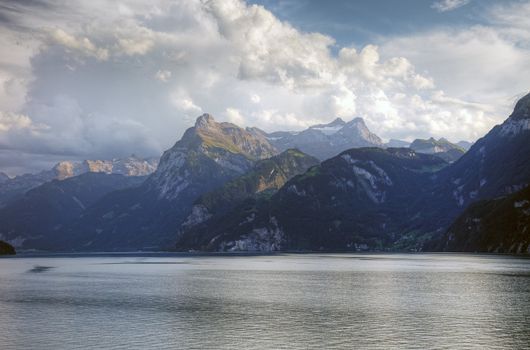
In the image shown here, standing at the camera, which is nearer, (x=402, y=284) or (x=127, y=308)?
(x=127, y=308)

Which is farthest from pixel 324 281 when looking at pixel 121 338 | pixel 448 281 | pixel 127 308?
pixel 121 338

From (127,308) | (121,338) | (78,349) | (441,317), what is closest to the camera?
(78,349)

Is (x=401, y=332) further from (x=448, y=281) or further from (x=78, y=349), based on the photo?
(x=448, y=281)

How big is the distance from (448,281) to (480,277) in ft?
60.4

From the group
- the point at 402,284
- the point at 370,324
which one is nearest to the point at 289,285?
the point at 402,284

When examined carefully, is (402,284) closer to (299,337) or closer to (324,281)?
(324,281)

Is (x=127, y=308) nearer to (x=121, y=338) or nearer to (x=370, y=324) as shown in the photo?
(x=121, y=338)

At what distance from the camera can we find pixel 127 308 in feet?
381

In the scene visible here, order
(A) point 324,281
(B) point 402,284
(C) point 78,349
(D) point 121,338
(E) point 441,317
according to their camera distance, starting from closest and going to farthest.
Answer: (C) point 78,349 → (D) point 121,338 → (E) point 441,317 → (B) point 402,284 → (A) point 324,281

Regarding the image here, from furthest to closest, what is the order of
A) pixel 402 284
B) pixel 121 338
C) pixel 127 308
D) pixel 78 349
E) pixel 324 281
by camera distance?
pixel 324 281 → pixel 402 284 → pixel 127 308 → pixel 121 338 → pixel 78 349

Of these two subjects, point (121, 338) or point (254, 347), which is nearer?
point (254, 347)

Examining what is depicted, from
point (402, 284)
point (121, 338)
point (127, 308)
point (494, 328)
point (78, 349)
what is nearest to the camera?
point (78, 349)

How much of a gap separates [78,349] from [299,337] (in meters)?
31.3

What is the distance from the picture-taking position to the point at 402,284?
165m
